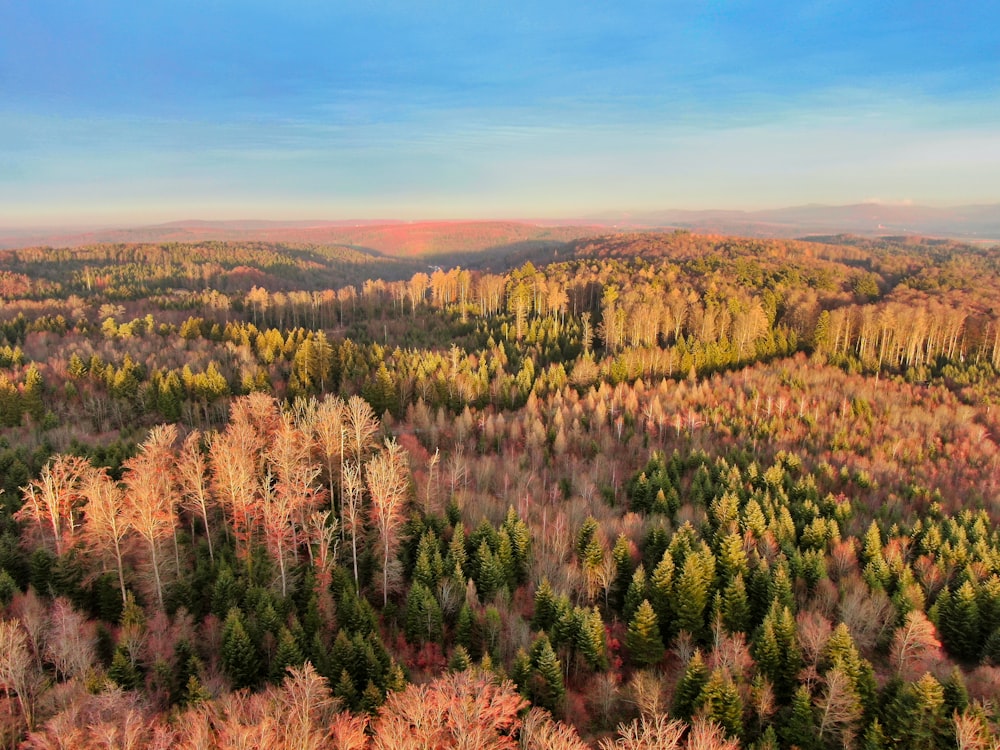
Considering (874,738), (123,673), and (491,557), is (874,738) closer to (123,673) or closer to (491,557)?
(491,557)

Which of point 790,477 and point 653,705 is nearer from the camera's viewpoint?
point 653,705

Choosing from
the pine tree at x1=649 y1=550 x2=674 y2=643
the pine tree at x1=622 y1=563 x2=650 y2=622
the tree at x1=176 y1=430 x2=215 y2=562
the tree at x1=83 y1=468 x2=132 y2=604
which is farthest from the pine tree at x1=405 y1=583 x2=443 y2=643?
the tree at x1=83 y1=468 x2=132 y2=604

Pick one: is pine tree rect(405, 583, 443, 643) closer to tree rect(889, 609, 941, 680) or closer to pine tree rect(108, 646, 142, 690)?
pine tree rect(108, 646, 142, 690)

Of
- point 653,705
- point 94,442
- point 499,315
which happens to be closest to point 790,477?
point 653,705

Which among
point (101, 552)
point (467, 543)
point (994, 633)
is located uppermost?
point (101, 552)

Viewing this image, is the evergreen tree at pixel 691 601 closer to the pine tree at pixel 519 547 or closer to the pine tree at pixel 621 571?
the pine tree at pixel 621 571

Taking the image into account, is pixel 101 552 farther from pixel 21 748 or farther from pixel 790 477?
pixel 790 477

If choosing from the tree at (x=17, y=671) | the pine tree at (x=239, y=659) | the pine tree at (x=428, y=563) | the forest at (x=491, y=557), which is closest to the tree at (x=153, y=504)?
the forest at (x=491, y=557)
